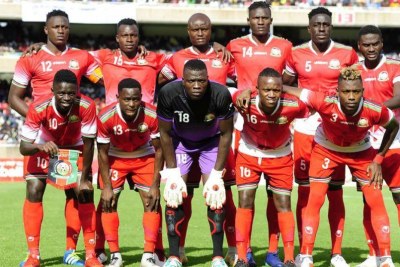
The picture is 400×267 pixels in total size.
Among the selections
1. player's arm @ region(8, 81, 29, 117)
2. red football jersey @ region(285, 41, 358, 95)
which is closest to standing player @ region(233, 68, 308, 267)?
red football jersey @ region(285, 41, 358, 95)

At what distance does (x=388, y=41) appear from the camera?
137 ft

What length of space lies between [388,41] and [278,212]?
34068 mm

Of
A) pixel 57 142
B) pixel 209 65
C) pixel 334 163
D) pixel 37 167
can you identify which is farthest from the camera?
pixel 209 65

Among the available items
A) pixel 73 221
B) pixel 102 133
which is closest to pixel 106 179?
pixel 102 133

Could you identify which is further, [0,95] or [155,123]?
[0,95]

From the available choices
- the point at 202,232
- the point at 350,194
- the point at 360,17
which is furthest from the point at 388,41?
the point at 202,232

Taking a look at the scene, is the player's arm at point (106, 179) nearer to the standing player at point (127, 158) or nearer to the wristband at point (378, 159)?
the standing player at point (127, 158)

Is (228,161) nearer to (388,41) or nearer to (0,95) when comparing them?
(0,95)

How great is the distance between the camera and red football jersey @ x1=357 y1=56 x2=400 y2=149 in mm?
9703

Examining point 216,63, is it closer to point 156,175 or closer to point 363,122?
point 156,175

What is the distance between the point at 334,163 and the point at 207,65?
1.92m

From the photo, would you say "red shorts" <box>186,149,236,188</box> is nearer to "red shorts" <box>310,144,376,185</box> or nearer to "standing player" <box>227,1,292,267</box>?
"standing player" <box>227,1,292,267</box>

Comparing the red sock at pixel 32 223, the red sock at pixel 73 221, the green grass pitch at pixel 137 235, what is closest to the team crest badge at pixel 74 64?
the red sock at pixel 73 221

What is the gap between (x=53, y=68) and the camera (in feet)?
32.9
